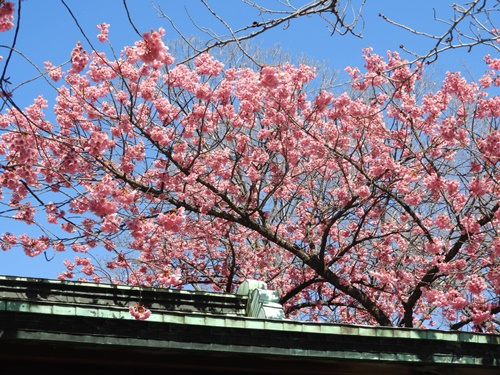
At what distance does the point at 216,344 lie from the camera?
6.08 meters

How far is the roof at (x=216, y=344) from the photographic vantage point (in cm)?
582

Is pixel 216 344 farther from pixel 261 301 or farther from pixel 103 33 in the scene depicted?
pixel 103 33

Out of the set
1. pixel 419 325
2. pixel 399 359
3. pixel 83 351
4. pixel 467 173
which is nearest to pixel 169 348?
pixel 83 351

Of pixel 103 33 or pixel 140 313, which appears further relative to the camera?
pixel 103 33

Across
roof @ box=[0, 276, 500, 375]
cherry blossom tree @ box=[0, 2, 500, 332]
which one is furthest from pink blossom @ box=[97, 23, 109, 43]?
roof @ box=[0, 276, 500, 375]

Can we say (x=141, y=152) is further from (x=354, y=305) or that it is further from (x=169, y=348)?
(x=169, y=348)

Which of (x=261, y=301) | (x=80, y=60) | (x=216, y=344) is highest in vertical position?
(x=80, y=60)

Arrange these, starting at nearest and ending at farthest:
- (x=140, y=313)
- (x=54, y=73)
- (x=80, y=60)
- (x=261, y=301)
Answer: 1. (x=140, y=313)
2. (x=261, y=301)
3. (x=80, y=60)
4. (x=54, y=73)

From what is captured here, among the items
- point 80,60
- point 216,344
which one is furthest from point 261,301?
point 80,60

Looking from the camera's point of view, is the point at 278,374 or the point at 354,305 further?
the point at 354,305

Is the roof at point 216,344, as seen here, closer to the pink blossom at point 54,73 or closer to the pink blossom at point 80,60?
the pink blossom at point 80,60

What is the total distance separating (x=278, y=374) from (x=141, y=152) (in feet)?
23.5

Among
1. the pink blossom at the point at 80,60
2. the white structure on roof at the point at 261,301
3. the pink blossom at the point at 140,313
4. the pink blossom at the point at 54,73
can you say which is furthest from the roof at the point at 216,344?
the pink blossom at the point at 54,73

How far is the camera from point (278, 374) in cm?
677
